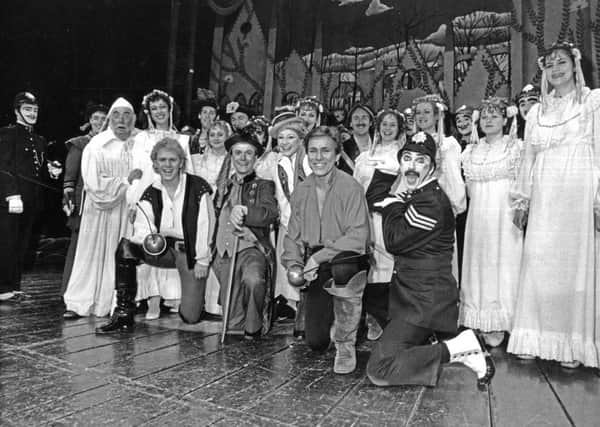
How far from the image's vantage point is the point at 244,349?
131 inches

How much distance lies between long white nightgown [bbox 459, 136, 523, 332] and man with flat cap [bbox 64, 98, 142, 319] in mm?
2774

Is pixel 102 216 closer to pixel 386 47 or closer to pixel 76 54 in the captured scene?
pixel 76 54

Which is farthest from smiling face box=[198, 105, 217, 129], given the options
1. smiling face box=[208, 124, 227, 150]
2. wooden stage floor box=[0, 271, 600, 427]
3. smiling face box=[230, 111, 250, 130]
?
wooden stage floor box=[0, 271, 600, 427]

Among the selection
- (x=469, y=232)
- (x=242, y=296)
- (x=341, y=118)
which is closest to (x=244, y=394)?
(x=242, y=296)

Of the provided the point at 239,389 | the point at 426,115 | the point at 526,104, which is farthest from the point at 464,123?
the point at 239,389

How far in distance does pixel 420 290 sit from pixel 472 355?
1.32 feet

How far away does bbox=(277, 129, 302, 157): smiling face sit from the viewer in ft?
13.5

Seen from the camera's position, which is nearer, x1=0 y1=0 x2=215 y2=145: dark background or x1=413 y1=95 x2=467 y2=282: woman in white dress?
x1=413 y1=95 x2=467 y2=282: woman in white dress

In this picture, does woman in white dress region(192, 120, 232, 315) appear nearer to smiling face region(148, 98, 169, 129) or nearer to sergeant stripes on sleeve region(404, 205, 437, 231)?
smiling face region(148, 98, 169, 129)

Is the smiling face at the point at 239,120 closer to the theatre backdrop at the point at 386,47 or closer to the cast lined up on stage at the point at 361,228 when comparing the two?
the cast lined up on stage at the point at 361,228

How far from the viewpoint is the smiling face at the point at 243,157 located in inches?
156

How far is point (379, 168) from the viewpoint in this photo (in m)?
4.00

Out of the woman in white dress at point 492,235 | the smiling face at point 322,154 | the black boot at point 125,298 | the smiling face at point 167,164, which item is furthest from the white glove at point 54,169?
the woman in white dress at point 492,235

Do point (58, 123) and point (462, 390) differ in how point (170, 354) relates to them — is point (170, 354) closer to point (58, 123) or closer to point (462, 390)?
point (462, 390)
